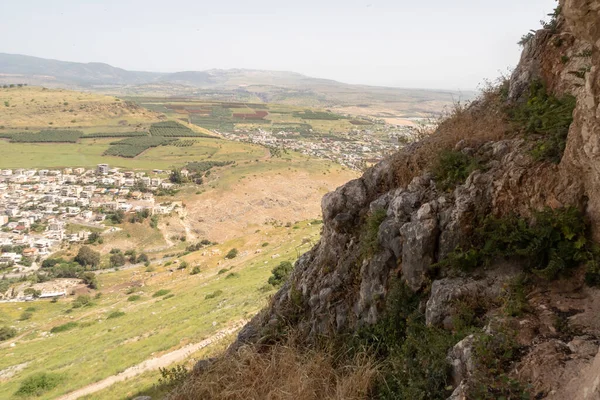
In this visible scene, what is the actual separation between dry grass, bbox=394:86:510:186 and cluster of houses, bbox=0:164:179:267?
70.0m

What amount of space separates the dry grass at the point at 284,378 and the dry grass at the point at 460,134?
13.2 ft

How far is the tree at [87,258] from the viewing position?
60594mm

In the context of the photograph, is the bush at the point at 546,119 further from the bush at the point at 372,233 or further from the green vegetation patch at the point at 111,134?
the green vegetation patch at the point at 111,134

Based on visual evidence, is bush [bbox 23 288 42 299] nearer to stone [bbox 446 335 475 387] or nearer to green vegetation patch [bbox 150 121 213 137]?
stone [bbox 446 335 475 387]

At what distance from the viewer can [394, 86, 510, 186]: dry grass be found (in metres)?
7.88

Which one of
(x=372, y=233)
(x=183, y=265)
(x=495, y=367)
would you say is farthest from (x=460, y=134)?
(x=183, y=265)

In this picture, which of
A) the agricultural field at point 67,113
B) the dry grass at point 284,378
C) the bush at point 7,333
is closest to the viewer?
the dry grass at point 284,378

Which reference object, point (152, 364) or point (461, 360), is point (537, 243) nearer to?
point (461, 360)

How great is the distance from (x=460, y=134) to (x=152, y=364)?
50.7ft

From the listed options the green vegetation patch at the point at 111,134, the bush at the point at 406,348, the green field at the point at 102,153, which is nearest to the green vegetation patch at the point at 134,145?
the green field at the point at 102,153

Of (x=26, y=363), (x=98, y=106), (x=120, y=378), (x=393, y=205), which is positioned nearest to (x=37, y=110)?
(x=98, y=106)

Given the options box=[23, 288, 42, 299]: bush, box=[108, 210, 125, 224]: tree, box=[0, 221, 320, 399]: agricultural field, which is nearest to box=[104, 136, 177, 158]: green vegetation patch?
box=[108, 210, 125, 224]: tree

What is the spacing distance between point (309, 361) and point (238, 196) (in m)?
78.2

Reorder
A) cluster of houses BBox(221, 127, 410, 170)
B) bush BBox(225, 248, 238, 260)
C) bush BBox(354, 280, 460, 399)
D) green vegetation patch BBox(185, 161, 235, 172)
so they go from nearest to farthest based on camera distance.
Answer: bush BBox(354, 280, 460, 399) < bush BBox(225, 248, 238, 260) < green vegetation patch BBox(185, 161, 235, 172) < cluster of houses BBox(221, 127, 410, 170)
